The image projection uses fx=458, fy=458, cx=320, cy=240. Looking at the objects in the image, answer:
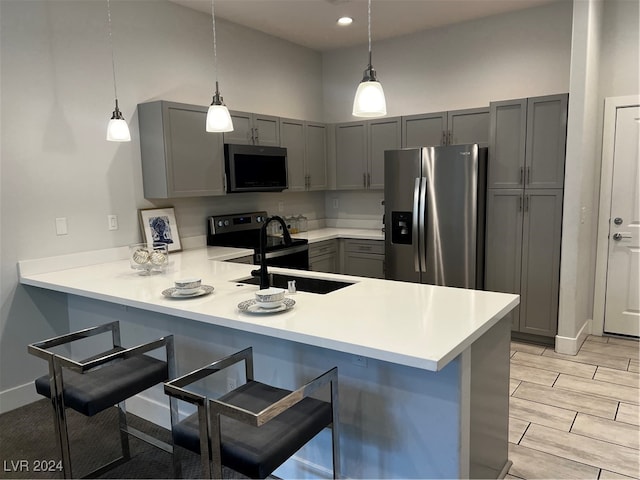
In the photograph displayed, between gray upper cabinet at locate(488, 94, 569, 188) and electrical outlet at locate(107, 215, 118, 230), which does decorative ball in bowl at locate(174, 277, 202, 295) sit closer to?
electrical outlet at locate(107, 215, 118, 230)

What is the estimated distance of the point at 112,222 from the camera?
3.41m

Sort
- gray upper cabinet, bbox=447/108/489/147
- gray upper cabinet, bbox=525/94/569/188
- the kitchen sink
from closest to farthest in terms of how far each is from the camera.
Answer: the kitchen sink
gray upper cabinet, bbox=525/94/569/188
gray upper cabinet, bbox=447/108/489/147

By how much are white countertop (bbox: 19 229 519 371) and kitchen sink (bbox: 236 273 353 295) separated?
0.07 m

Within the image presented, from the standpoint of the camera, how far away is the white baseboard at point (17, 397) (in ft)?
9.65

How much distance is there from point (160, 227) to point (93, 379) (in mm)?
1823

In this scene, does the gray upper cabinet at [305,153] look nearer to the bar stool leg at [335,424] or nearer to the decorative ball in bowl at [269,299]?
the decorative ball in bowl at [269,299]

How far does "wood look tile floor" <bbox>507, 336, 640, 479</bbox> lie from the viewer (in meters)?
2.29

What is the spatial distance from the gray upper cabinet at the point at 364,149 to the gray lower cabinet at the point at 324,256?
75 cm

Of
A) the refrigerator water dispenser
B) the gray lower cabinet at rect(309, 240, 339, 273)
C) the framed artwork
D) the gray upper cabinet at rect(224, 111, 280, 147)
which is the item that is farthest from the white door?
the framed artwork

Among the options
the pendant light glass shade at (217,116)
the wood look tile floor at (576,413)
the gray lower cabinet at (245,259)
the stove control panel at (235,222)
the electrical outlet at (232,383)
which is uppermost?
the pendant light glass shade at (217,116)

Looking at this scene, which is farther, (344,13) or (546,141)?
(344,13)

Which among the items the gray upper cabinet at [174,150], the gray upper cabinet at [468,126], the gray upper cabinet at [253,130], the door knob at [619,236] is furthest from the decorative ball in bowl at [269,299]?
the door knob at [619,236]

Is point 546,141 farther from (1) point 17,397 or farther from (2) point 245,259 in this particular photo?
(1) point 17,397

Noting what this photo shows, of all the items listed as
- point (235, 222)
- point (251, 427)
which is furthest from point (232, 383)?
point (235, 222)
